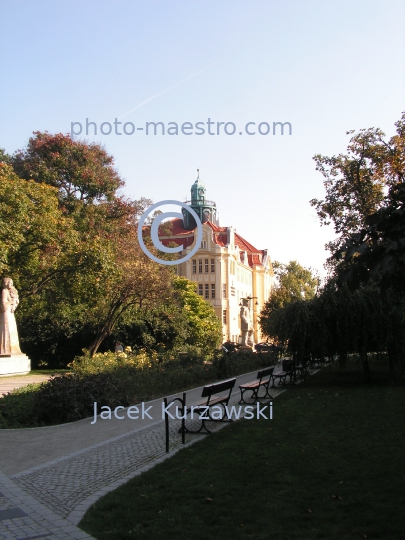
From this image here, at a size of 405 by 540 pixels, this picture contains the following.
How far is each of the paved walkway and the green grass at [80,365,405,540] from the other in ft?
1.02

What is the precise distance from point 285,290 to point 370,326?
4997 cm

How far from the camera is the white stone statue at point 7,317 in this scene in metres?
24.3

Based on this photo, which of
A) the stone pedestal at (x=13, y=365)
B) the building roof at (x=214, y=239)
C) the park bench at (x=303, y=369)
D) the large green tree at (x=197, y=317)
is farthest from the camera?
the building roof at (x=214, y=239)

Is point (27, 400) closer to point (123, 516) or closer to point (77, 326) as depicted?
point (123, 516)

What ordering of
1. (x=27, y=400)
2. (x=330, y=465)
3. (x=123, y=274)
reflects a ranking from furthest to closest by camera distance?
(x=123, y=274), (x=27, y=400), (x=330, y=465)

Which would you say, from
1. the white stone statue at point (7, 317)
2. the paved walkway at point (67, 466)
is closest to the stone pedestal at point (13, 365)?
the white stone statue at point (7, 317)

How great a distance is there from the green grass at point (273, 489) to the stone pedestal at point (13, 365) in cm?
1630

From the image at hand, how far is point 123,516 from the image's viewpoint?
533cm

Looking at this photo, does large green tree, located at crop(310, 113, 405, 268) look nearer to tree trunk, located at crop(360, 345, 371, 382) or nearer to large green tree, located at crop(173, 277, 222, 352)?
tree trunk, located at crop(360, 345, 371, 382)

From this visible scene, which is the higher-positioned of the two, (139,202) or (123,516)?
(139,202)

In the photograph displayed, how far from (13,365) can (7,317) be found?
2219 mm

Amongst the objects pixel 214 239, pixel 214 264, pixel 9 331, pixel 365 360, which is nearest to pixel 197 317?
pixel 214 264

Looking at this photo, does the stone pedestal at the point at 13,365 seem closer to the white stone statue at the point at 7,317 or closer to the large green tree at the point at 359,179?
the white stone statue at the point at 7,317

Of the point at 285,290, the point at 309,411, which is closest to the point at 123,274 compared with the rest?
the point at 309,411
